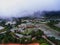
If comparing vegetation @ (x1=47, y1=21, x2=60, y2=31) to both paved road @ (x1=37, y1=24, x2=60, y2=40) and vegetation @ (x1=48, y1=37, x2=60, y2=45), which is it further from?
vegetation @ (x1=48, y1=37, x2=60, y2=45)

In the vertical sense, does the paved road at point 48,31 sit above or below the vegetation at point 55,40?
above

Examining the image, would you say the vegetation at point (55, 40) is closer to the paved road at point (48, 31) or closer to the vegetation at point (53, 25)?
the paved road at point (48, 31)

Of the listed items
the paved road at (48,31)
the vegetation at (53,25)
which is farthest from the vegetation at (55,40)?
the vegetation at (53,25)

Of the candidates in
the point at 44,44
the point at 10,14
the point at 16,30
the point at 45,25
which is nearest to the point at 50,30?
the point at 45,25

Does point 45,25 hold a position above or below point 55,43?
above

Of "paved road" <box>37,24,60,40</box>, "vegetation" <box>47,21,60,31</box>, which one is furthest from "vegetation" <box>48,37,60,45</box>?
"vegetation" <box>47,21,60,31</box>

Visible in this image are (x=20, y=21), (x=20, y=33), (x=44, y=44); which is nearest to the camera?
(x=44, y=44)

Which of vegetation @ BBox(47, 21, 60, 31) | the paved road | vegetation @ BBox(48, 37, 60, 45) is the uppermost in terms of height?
vegetation @ BBox(47, 21, 60, 31)

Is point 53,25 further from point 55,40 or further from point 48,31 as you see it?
point 55,40

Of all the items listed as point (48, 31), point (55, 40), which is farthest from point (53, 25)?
point (55, 40)

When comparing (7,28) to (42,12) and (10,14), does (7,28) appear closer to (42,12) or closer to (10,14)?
(10,14)

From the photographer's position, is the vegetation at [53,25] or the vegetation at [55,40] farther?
the vegetation at [53,25]
